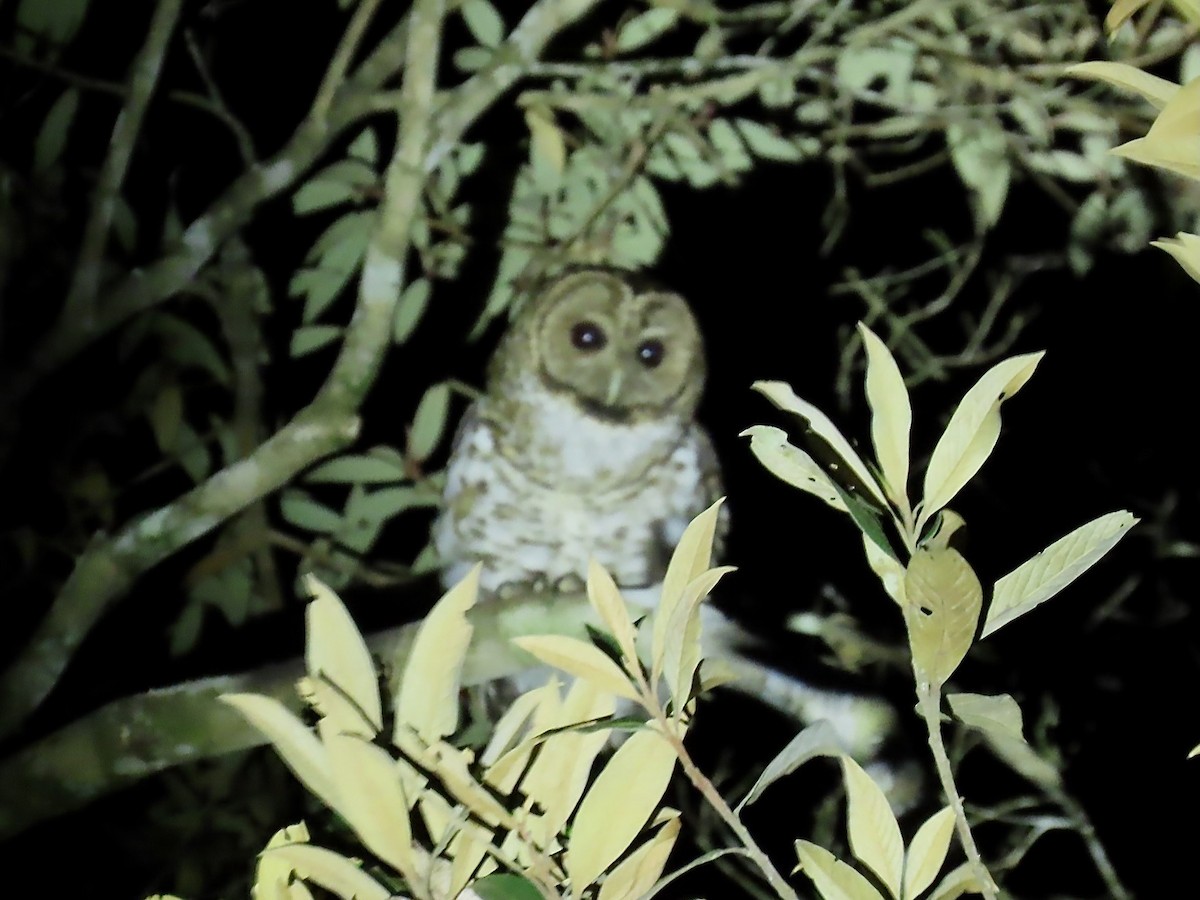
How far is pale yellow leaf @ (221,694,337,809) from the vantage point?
0.45 m

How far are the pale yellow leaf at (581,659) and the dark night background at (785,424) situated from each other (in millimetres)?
1215

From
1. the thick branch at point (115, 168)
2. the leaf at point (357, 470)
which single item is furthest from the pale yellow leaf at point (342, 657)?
the leaf at point (357, 470)

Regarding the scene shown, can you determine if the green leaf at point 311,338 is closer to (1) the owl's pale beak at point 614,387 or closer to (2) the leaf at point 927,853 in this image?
(1) the owl's pale beak at point 614,387

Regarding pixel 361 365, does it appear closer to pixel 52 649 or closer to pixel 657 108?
pixel 52 649

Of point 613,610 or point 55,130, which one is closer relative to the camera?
point 613,610

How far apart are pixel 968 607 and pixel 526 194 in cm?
159

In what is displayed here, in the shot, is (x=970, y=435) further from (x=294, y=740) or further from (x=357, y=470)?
(x=357, y=470)

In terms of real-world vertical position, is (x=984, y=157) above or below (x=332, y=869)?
above

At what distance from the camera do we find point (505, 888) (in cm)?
44

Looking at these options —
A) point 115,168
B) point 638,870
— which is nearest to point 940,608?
point 638,870

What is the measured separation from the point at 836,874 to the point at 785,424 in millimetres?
2089

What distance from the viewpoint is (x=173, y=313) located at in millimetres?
1750

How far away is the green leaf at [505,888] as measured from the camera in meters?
0.44

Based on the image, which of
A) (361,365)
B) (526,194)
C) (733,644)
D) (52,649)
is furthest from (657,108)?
(52,649)
